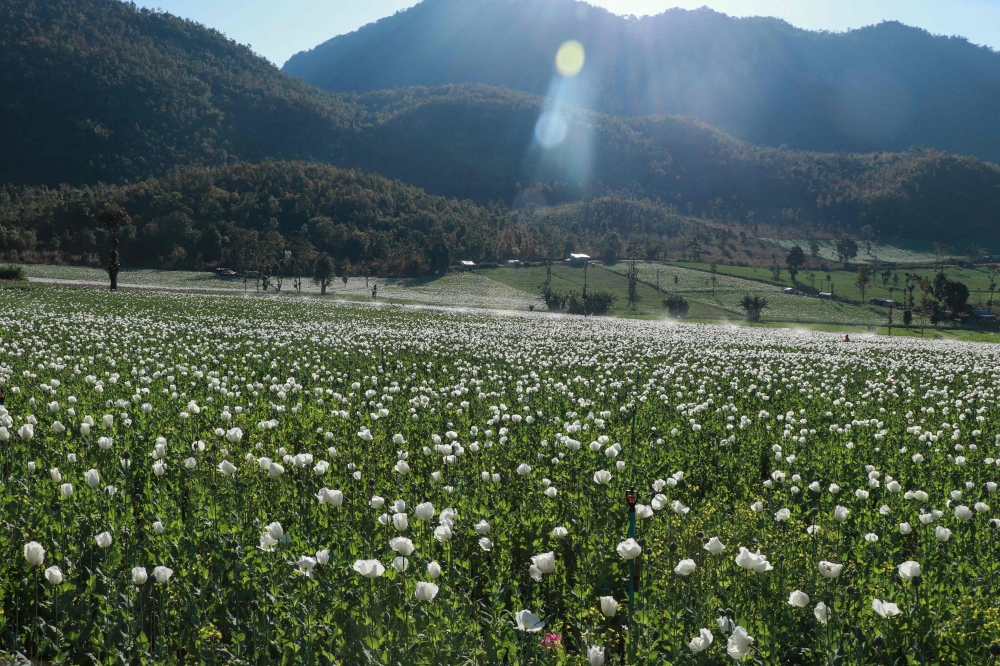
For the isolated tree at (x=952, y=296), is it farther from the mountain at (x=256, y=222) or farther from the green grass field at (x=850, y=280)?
the mountain at (x=256, y=222)

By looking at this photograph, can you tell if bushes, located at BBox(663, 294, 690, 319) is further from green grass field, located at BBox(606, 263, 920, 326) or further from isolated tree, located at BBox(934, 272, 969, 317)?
isolated tree, located at BBox(934, 272, 969, 317)

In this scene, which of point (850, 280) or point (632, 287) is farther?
point (850, 280)

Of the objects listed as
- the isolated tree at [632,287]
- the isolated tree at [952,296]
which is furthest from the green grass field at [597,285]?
the isolated tree at [952,296]

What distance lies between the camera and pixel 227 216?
151375 mm

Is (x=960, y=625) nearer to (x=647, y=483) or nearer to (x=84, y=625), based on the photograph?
(x=647, y=483)

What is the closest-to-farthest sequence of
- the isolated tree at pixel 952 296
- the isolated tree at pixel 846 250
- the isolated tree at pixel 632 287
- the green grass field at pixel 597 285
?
the green grass field at pixel 597 285, the isolated tree at pixel 952 296, the isolated tree at pixel 632 287, the isolated tree at pixel 846 250

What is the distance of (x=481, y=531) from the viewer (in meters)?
5.27

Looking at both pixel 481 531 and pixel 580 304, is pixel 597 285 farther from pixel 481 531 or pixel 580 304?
pixel 481 531

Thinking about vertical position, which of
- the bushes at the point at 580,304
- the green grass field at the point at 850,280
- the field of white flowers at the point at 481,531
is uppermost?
the green grass field at the point at 850,280

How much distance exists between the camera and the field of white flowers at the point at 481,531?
13.9 ft

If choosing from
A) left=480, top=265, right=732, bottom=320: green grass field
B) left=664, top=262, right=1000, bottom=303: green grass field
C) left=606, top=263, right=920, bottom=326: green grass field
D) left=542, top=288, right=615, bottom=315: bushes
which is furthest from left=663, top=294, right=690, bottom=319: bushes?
left=664, top=262, right=1000, bottom=303: green grass field

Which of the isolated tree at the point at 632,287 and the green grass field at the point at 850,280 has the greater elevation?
the green grass field at the point at 850,280

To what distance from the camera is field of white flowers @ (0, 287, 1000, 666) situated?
424cm

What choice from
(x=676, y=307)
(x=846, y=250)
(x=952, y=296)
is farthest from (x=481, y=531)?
(x=846, y=250)
